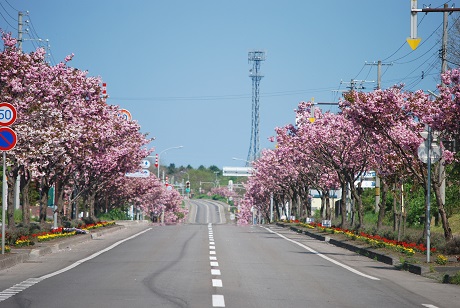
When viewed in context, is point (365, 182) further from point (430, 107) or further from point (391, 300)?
point (391, 300)

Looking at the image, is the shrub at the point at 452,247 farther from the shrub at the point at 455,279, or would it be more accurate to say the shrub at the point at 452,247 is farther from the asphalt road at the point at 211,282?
the shrub at the point at 455,279

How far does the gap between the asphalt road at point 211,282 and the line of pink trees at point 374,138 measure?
16.9 ft

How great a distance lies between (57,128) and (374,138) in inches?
486

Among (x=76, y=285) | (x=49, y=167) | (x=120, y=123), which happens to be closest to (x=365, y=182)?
(x=120, y=123)

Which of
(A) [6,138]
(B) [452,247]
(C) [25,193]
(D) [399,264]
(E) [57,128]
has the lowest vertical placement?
(D) [399,264]

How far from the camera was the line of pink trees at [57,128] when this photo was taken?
1202 inches

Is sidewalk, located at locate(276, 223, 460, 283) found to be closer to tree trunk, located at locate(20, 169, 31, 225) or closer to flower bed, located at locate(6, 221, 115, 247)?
flower bed, located at locate(6, 221, 115, 247)

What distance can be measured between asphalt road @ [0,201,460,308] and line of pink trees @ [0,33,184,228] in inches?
189

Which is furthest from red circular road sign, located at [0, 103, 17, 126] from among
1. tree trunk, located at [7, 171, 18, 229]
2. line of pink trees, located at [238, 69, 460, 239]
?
line of pink trees, located at [238, 69, 460, 239]

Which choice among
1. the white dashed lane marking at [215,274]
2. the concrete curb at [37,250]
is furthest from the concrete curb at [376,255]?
the concrete curb at [37,250]

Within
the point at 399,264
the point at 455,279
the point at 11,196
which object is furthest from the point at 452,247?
the point at 11,196

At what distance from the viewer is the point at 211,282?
16.8 m

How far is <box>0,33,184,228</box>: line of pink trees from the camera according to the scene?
3053cm

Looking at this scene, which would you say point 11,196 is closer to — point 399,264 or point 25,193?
point 25,193
